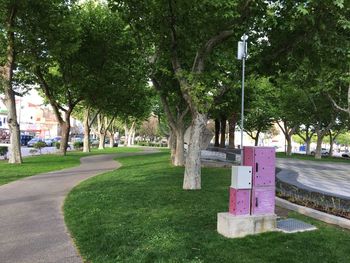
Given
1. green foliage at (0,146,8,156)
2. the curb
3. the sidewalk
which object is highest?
green foliage at (0,146,8,156)

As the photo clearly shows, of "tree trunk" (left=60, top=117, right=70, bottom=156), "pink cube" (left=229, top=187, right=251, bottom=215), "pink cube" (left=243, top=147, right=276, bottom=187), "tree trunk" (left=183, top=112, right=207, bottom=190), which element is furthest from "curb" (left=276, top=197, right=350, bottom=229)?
"tree trunk" (left=60, top=117, right=70, bottom=156)

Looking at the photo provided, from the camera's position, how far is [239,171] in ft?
22.3

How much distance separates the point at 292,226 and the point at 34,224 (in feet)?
14.9

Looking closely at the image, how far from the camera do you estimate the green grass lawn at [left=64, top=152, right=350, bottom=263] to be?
572 cm

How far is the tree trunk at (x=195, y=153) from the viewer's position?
1215 centimetres

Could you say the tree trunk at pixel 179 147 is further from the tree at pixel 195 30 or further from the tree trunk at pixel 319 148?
the tree trunk at pixel 319 148

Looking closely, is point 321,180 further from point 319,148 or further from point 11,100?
point 319,148

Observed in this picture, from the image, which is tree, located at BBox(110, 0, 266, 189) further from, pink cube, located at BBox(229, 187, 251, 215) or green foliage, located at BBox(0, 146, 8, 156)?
green foliage, located at BBox(0, 146, 8, 156)

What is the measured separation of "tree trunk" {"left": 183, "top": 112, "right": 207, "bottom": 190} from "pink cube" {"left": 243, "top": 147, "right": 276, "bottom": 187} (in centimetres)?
511

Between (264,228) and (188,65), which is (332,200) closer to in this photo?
(264,228)

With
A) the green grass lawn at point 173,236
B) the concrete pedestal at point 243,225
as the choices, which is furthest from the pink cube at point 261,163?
the green grass lawn at point 173,236

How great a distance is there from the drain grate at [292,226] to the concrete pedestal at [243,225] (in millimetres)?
217

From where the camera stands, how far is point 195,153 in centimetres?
1222

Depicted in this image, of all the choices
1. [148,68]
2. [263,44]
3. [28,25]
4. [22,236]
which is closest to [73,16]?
[28,25]
